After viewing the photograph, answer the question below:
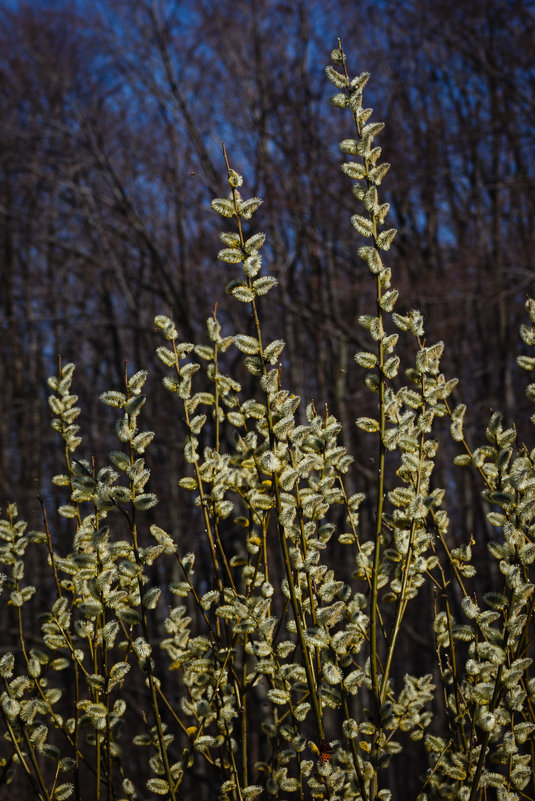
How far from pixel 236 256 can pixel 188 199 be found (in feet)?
17.3

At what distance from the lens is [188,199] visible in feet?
21.0

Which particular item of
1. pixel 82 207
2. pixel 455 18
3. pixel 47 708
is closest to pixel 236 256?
pixel 47 708

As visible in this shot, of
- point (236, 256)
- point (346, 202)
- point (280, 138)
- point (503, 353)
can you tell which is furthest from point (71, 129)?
point (236, 256)

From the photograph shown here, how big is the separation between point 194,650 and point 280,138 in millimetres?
5453

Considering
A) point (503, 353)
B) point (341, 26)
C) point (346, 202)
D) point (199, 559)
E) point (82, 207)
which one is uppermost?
point (341, 26)

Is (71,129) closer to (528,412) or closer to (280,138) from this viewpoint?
(280,138)

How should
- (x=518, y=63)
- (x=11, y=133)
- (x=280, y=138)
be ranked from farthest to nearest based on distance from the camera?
(x=11, y=133) → (x=280, y=138) → (x=518, y=63)

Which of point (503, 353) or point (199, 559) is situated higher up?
point (503, 353)

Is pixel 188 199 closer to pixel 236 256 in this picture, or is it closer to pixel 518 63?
pixel 518 63

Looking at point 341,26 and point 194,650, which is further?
point 341,26

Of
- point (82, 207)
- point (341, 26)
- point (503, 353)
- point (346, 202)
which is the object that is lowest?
point (503, 353)

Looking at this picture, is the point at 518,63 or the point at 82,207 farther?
the point at 82,207

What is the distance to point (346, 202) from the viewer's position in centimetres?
639

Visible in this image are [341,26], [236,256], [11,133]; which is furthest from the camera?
[341,26]
